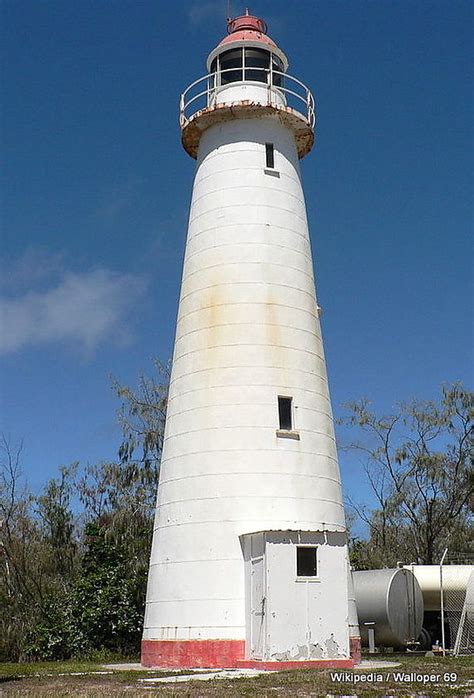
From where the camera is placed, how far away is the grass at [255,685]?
13.5 metres

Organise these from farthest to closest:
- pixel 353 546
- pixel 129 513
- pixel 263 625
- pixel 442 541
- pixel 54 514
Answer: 1. pixel 442 541
2. pixel 353 546
3. pixel 54 514
4. pixel 129 513
5. pixel 263 625

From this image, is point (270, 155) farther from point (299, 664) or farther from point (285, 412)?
point (299, 664)

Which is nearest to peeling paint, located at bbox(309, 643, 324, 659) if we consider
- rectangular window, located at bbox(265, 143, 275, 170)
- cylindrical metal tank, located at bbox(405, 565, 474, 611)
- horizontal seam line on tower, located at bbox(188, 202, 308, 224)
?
cylindrical metal tank, located at bbox(405, 565, 474, 611)

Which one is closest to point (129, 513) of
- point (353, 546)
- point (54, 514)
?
point (54, 514)

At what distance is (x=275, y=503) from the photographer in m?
20.6

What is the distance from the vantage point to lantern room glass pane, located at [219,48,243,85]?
971 inches

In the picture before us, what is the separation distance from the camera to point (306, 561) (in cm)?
1958

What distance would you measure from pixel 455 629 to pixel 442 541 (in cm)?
1610

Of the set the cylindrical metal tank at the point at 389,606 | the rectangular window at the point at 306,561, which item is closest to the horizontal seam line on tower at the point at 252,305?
the rectangular window at the point at 306,561

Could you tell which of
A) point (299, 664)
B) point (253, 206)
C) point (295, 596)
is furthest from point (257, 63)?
point (299, 664)

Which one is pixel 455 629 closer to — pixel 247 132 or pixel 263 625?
pixel 263 625

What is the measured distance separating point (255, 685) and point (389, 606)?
12971 millimetres

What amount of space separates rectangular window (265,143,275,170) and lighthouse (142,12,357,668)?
0.06 metres

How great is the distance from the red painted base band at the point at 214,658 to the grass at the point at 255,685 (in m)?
0.91
